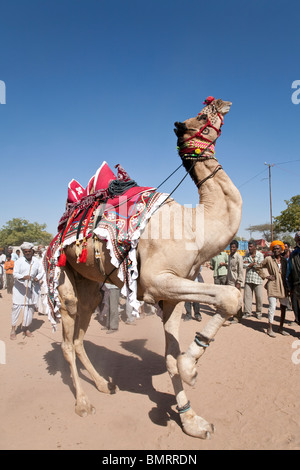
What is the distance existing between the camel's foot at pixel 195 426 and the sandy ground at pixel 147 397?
59mm

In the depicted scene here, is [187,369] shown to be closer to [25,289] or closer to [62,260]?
[62,260]

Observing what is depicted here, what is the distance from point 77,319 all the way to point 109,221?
1.92 metres

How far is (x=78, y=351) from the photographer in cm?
419

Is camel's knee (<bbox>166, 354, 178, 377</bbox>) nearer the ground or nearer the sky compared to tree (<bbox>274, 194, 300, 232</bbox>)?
nearer the ground

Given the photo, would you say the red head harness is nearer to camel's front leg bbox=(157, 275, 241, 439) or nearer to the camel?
the camel

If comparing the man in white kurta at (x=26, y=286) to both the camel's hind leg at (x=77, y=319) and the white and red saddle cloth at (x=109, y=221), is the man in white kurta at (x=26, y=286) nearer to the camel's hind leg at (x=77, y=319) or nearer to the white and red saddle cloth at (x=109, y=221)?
the camel's hind leg at (x=77, y=319)

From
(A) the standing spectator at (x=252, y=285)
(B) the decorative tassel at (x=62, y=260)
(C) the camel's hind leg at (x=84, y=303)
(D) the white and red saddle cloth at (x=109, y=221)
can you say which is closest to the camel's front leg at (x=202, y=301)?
(D) the white and red saddle cloth at (x=109, y=221)

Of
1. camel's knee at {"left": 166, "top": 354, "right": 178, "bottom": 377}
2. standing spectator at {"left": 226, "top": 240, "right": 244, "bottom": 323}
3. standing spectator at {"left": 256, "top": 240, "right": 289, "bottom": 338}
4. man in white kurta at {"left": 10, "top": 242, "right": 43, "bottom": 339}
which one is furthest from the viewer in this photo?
standing spectator at {"left": 226, "top": 240, "right": 244, "bottom": 323}

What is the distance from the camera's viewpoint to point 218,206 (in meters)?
2.78

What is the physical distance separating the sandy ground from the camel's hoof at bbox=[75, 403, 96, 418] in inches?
2.3

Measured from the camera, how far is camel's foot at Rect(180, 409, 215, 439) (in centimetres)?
286

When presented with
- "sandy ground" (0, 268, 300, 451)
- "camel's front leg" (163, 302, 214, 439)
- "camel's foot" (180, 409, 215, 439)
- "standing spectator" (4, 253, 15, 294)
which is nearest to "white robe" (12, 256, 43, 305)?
"sandy ground" (0, 268, 300, 451)

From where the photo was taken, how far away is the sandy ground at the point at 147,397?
2889 mm
